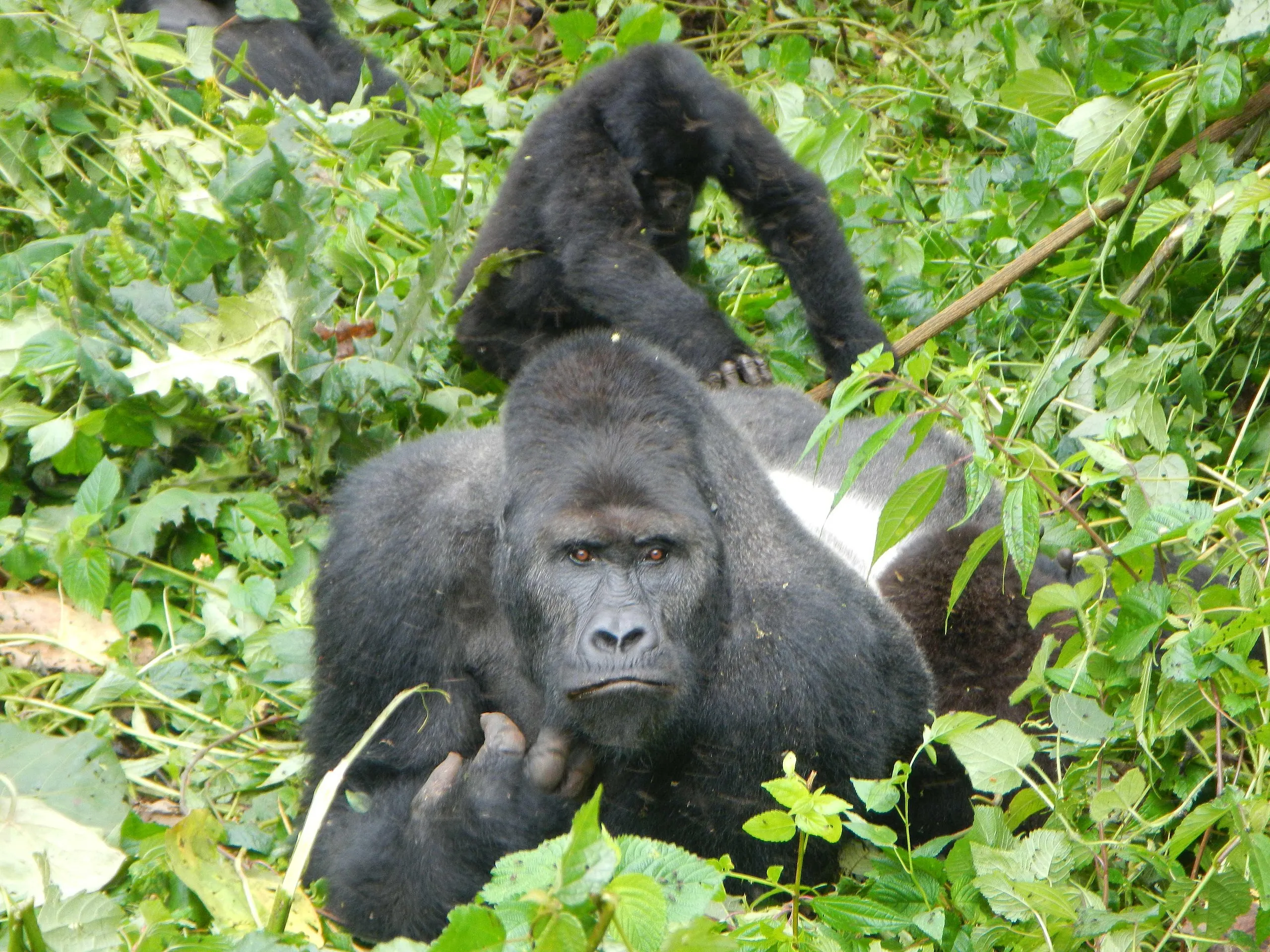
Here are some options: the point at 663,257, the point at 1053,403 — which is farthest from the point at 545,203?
the point at 1053,403

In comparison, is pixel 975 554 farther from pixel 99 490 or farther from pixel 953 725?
pixel 99 490

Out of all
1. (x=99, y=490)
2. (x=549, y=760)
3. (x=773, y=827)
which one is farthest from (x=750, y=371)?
(x=773, y=827)

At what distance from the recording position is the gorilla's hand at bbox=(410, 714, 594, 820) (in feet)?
9.14

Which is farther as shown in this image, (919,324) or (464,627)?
(919,324)

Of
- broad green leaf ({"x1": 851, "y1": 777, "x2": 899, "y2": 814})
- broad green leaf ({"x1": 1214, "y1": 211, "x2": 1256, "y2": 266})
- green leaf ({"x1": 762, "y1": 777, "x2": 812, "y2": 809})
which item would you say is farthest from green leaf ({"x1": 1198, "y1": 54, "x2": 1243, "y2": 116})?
green leaf ({"x1": 762, "y1": 777, "x2": 812, "y2": 809})

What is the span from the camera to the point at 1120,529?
3.45 meters

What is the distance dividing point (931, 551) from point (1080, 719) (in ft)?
3.66

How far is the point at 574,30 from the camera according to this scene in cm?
654

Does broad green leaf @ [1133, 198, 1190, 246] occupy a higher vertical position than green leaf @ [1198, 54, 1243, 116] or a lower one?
lower

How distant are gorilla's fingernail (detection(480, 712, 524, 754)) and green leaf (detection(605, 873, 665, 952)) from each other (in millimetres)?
1193

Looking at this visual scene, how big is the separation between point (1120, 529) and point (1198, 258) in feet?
3.25

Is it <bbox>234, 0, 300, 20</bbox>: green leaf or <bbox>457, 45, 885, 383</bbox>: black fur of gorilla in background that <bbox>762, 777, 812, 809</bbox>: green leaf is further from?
<bbox>234, 0, 300, 20</bbox>: green leaf

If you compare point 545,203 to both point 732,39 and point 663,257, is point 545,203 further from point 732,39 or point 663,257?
point 732,39

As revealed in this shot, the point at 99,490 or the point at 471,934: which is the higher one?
the point at 471,934
